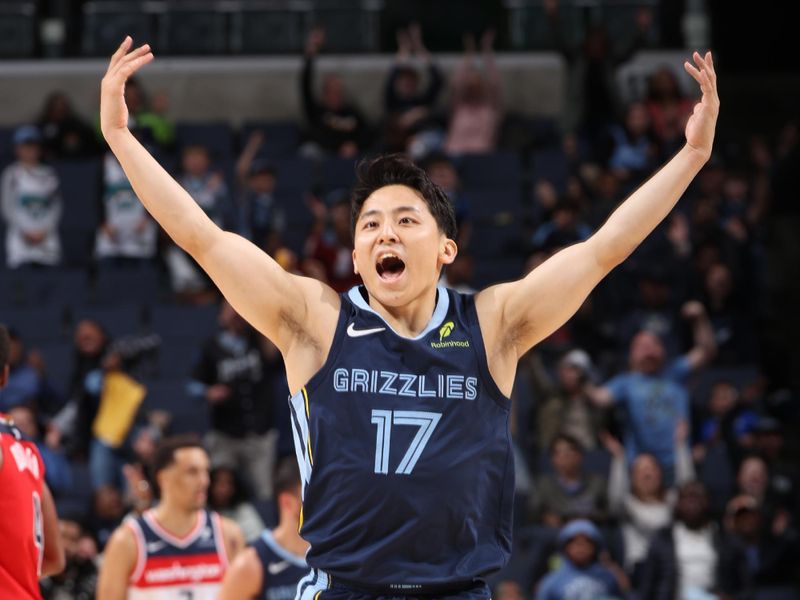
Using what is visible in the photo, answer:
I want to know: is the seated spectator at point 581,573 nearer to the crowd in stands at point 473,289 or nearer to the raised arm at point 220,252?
the crowd in stands at point 473,289

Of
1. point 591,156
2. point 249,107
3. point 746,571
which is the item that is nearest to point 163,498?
point 746,571

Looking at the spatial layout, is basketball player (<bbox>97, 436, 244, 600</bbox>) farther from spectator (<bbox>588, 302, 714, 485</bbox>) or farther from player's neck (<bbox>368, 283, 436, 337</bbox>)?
spectator (<bbox>588, 302, 714, 485</bbox>)

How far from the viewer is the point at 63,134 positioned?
13062 millimetres

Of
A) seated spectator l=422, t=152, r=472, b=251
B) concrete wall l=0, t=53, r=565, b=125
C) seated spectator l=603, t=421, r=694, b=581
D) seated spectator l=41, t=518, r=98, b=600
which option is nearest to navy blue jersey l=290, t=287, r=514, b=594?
seated spectator l=41, t=518, r=98, b=600

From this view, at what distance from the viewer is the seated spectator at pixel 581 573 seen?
8.98 meters

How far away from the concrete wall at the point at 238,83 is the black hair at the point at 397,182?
10.8 meters

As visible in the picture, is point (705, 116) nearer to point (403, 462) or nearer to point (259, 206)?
point (403, 462)

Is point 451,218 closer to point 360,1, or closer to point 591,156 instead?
point 591,156

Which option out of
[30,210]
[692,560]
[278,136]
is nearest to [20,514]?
[692,560]

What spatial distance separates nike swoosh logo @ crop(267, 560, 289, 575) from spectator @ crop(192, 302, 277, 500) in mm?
3673

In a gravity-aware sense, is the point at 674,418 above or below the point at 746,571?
above

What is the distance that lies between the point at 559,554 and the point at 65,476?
142 inches

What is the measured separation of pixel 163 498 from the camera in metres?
6.70

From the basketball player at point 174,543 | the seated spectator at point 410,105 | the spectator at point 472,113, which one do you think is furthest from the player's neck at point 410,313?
the spectator at point 472,113
